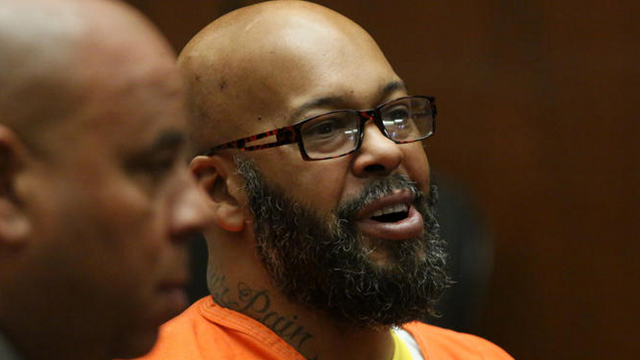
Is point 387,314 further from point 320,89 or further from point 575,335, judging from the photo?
point 575,335

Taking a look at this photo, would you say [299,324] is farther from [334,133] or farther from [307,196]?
[334,133]

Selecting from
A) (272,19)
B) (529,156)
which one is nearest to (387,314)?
(272,19)

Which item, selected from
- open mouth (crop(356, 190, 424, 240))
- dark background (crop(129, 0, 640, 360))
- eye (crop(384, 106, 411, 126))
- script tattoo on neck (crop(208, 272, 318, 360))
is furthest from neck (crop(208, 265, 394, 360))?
dark background (crop(129, 0, 640, 360))

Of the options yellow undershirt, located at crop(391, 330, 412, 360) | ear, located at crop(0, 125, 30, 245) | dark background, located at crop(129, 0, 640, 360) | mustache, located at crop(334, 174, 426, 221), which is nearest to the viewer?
ear, located at crop(0, 125, 30, 245)

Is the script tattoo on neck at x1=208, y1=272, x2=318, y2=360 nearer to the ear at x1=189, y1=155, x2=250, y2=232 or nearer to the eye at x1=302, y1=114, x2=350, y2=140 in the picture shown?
the ear at x1=189, y1=155, x2=250, y2=232

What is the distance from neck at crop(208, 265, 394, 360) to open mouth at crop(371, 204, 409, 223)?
0.19 m

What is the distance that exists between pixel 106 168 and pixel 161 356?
0.76 m

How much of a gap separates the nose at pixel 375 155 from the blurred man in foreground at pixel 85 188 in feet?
2.18

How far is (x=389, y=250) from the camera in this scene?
1581 millimetres

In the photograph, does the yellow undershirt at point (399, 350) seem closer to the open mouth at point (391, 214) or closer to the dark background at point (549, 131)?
the open mouth at point (391, 214)

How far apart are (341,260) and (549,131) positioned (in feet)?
4.81

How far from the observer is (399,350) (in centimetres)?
173

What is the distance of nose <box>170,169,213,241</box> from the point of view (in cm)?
91

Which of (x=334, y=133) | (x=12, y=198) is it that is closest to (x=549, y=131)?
(x=334, y=133)
